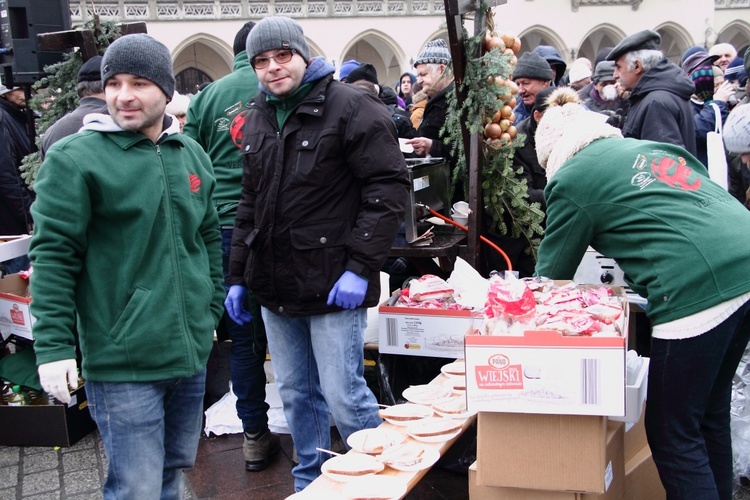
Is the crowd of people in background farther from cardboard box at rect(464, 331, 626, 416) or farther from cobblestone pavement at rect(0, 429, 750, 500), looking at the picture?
cobblestone pavement at rect(0, 429, 750, 500)

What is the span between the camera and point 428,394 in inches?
117

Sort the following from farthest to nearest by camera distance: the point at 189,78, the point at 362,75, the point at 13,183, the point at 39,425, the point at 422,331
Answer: the point at 189,78
the point at 13,183
the point at 362,75
the point at 39,425
the point at 422,331

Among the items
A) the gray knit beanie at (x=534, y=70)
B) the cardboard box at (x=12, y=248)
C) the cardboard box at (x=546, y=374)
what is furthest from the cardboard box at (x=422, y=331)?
the gray knit beanie at (x=534, y=70)

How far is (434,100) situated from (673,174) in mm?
2171

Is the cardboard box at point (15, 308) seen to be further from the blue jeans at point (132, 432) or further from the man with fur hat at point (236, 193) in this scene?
the blue jeans at point (132, 432)

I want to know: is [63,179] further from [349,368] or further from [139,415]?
[349,368]

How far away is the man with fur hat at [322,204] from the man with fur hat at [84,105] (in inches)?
52.8

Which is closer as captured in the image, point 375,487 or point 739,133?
point 375,487

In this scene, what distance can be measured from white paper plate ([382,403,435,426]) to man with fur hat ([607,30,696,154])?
2.15 meters

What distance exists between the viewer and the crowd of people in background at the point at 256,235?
2.18 metres

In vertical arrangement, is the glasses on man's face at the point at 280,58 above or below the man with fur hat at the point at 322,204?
above

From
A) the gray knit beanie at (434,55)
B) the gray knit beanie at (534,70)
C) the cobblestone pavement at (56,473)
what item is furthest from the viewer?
the gray knit beanie at (534,70)

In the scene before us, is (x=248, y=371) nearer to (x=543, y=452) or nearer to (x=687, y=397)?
(x=543, y=452)

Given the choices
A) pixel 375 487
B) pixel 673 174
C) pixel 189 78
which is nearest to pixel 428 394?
pixel 375 487
